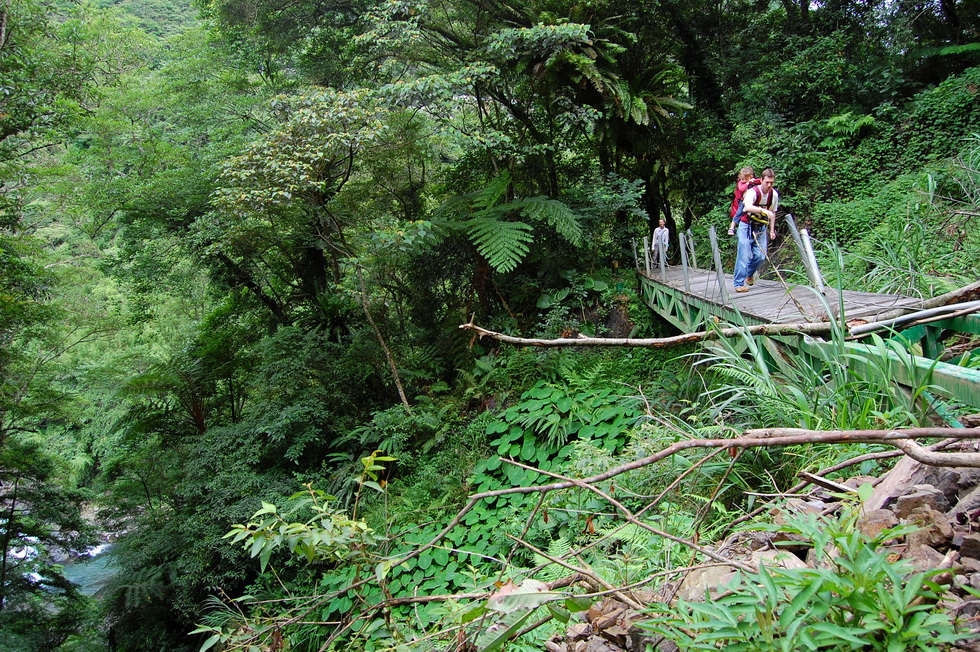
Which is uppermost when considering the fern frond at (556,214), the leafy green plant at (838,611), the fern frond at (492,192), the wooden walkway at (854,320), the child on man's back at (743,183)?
the fern frond at (492,192)

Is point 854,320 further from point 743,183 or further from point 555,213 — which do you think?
point 555,213

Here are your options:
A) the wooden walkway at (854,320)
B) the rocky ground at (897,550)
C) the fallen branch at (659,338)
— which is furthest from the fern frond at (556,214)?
the rocky ground at (897,550)

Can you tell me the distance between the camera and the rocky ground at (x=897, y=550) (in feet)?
4.36

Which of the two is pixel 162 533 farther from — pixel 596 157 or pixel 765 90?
pixel 765 90

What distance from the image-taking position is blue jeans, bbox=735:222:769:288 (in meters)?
5.34

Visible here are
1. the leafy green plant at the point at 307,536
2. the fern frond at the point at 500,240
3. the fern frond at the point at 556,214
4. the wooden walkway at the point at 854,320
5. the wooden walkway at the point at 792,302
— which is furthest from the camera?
the fern frond at the point at 556,214

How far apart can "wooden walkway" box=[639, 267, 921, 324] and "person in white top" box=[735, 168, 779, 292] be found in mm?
164

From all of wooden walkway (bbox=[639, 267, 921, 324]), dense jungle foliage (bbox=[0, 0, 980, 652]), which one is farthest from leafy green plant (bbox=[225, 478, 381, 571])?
dense jungle foliage (bbox=[0, 0, 980, 652])

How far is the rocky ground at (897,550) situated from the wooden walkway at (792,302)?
114 centimetres

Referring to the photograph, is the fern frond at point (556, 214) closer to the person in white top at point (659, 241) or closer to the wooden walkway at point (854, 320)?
the person in white top at point (659, 241)

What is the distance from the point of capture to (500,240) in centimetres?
690

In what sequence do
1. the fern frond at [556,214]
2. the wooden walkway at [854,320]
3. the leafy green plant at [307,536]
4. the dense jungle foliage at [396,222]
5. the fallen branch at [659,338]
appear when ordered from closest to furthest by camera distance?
the leafy green plant at [307,536] < the wooden walkway at [854,320] < the fallen branch at [659,338] < the dense jungle foliage at [396,222] < the fern frond at [556,214]

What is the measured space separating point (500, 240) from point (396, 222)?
2.25m

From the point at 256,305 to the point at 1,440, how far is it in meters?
4.65
